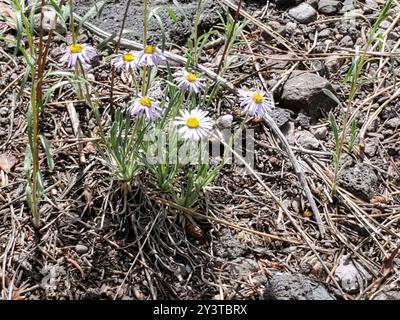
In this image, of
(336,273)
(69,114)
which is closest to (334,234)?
(336,273)

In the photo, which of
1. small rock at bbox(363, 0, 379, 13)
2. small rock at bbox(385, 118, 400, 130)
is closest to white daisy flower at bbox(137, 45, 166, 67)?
small rock at bbox(385, 118, 400, 130)

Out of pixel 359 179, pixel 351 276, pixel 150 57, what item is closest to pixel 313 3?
pixel 359 179

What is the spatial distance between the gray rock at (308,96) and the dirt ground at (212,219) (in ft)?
0.06

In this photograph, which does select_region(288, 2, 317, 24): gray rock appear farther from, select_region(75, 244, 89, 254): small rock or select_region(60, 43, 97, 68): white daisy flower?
select_region(75, 244, 89, 254): small rock

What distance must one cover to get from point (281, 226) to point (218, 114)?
521 mm

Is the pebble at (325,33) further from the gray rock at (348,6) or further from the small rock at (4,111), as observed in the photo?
the small rock at (4,111)

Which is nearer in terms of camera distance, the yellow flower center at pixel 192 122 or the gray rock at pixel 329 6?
the yellow flower center at pixel 192 122

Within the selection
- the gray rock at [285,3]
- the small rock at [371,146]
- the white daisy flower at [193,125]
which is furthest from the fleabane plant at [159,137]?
the gray rock at [285,3]

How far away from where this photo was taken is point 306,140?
7.50 ft

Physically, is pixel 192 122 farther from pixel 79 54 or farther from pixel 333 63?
pixel 333 63

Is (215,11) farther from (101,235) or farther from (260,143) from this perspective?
(101,235)

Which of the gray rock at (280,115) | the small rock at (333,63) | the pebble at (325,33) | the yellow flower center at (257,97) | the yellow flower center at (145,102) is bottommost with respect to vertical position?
the gray rock at (280,115)

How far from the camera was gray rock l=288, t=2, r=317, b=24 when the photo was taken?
2717mm

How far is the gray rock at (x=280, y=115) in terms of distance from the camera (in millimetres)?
2307
